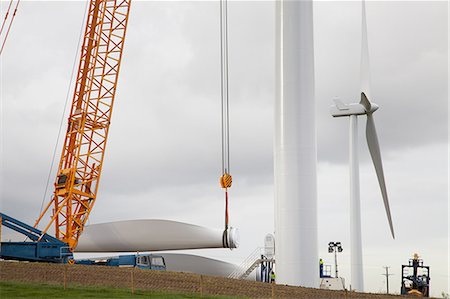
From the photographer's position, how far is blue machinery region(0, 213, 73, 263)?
153 ft

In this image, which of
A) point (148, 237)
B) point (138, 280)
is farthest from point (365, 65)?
point (148, 237)

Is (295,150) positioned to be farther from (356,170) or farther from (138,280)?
(356,170)

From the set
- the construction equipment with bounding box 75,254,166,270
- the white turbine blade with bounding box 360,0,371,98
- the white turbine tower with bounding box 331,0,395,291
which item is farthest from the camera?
the construction equipment with bounding box 75,254,166,270

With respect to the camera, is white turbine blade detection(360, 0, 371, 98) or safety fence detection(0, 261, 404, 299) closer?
safety fence detection(0, 261, 404, 299)

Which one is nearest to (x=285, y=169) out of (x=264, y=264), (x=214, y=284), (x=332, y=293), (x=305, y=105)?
(x=305, y=105)

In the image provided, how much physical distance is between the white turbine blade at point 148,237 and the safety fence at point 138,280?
16.8 m

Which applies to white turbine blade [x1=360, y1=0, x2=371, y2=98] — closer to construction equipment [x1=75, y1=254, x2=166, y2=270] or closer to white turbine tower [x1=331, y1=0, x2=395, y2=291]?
white turbine tower [x1=331, y1=0, x2=395, y2=291]

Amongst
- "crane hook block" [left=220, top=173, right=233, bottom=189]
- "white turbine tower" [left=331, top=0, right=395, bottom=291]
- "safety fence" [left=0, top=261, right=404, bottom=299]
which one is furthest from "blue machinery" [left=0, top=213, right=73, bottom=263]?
"white turbine tower" [left=331, top=0, right=395, bottom=291]

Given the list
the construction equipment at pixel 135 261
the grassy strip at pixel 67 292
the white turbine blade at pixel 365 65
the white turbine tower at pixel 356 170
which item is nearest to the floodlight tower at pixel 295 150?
the grassy strip at pixel 67 292

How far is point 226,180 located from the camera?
161 ft

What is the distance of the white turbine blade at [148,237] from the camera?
179ft

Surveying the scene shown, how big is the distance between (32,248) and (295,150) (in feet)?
98.8

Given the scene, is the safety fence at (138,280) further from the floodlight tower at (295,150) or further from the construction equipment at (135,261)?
the construction equipment at (135,261)

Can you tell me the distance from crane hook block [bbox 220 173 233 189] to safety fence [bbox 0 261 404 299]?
42.7 feet
